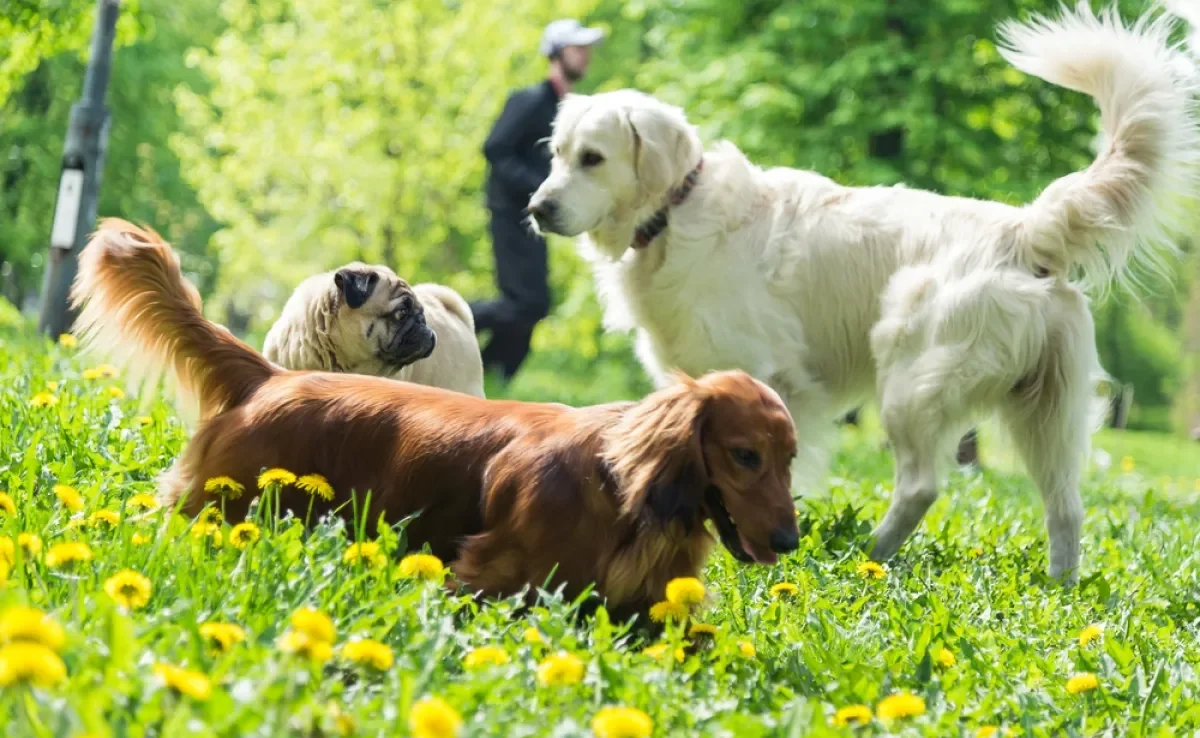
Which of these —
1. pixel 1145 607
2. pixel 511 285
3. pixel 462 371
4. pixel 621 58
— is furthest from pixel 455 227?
pixel 1145 607

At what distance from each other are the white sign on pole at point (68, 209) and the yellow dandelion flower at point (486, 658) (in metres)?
6.69

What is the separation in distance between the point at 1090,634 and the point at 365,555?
205 centimetres

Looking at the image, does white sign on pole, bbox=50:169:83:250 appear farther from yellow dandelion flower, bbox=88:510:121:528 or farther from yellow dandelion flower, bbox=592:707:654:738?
yellow dandelion flower, bbox=592:707:654:738

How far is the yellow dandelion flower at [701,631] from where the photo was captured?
2.97m

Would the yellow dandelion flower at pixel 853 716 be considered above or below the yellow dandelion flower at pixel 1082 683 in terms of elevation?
above

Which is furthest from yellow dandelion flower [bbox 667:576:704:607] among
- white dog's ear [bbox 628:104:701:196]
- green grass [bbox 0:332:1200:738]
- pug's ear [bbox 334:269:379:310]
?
white dog's ear [bbox 628:104:701:196]

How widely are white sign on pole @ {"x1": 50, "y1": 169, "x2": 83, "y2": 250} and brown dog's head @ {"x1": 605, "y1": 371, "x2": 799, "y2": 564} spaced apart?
6.21 m

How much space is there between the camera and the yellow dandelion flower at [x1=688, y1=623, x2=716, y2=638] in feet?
9.74

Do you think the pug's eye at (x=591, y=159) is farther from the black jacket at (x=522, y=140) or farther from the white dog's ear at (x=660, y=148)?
the black jacket at (x=522, y=140)

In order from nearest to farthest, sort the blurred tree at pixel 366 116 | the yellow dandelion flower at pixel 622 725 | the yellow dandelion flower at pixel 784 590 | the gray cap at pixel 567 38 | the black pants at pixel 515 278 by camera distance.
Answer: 1. the yellow dandelion flower at pixel 622 725
2. the yellow dandelion flower at pixel 784 590
3. the gray cap at pixel 567 38
4. the black pants at pixel 515 278
5. the blurred tree at pixel 366 116

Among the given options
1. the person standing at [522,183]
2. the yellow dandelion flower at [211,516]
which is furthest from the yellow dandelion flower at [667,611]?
the person standing at [522,183]

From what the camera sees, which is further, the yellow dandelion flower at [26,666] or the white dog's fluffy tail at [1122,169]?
the white dog's fluffy tail at [1122,169]

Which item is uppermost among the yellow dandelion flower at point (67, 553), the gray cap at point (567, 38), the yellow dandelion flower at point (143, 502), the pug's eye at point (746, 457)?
the gray cap at point (567, 38)

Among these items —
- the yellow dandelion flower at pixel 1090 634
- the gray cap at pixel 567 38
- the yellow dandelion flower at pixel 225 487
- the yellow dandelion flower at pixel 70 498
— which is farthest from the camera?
the gray cap at pixel 567 38
